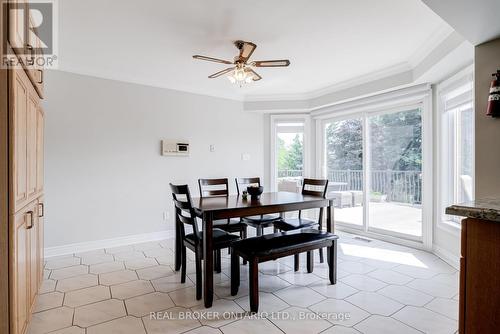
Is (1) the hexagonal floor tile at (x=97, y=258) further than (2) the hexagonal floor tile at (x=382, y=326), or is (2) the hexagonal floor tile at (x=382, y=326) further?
(1) the hexagonal floor tile at (x=97, y=258)

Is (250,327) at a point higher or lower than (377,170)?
lower

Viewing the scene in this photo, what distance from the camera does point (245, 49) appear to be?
2.76 metres

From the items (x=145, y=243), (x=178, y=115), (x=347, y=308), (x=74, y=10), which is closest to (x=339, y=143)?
(x=178, y=115)

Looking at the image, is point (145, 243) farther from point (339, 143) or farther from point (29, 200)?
point (339, 143)

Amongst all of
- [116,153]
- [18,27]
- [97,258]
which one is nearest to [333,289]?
[97,258]

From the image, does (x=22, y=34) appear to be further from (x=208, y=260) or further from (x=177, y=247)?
(x=177, y=247)

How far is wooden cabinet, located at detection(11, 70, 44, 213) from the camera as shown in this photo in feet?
5.01

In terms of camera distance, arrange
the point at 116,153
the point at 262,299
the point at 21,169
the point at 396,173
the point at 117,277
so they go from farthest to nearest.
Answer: the point at 396,173, the point at 116,153, the point at 117,277, the point at 262,299, the point at 21,169

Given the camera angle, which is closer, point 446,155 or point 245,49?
point 245,49

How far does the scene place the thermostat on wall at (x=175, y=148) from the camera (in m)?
4.27

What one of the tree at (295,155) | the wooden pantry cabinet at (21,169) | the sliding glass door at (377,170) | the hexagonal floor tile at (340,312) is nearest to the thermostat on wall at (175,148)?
the tree at (295,155)

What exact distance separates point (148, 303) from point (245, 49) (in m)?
2.46

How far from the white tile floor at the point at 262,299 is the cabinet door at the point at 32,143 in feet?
3.23

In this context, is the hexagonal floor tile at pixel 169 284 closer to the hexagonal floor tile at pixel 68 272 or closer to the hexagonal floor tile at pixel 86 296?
the hexagonal floor tile at pixel 86 296
